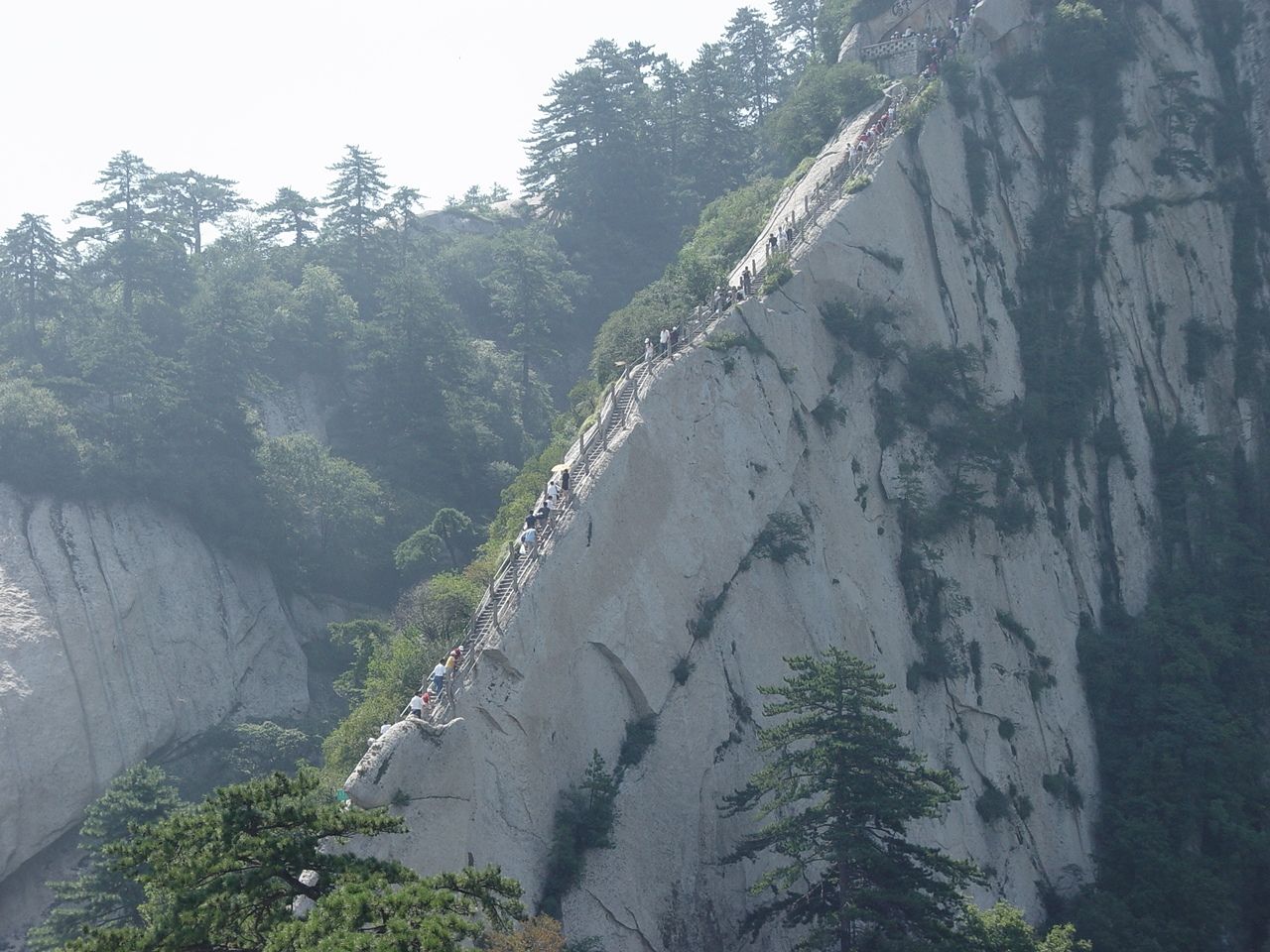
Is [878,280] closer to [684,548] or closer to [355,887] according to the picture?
[684,548]

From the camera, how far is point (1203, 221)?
174 feet

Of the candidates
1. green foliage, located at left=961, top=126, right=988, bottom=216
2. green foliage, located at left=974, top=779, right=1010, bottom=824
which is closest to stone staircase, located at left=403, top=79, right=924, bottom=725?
green foliage, located at left=961, top=126, right=988, bottom=216

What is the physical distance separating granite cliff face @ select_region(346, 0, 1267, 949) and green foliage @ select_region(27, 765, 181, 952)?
355 inches

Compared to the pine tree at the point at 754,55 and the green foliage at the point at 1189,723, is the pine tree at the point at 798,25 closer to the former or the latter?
the pine tree at the point at 754,55

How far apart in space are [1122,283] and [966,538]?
51.0 feet

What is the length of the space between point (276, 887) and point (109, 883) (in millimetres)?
14906

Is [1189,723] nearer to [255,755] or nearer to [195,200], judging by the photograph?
[255,755]

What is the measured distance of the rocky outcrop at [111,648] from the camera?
40312 mm

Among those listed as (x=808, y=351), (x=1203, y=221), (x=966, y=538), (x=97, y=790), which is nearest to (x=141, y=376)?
(x=97, y=790)

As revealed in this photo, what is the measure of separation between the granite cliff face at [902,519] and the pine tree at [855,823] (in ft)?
13.1

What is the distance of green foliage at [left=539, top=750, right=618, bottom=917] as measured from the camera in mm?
27250

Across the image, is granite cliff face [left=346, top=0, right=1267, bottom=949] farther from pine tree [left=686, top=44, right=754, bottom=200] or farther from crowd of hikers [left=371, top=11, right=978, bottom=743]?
pine tree [left=686, top=44, right=754, bottom=200]

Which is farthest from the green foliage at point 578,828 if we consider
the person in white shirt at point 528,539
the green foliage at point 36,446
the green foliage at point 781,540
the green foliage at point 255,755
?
the green foliage at point 36,446

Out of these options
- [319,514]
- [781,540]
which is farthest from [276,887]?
[319,514]
